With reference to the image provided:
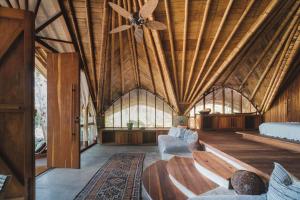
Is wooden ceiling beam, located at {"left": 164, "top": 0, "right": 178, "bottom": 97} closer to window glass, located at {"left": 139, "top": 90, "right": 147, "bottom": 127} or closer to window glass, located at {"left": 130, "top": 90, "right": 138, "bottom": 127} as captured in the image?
window glass, located at {"left": 139, "top": 90, "right": 147, "bottom": 127}

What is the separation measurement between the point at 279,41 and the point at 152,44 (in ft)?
14.3

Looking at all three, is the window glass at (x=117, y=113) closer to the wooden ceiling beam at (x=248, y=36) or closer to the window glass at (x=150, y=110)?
the window glass at (x=150, y=110)

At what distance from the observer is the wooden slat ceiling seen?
19.8 feet

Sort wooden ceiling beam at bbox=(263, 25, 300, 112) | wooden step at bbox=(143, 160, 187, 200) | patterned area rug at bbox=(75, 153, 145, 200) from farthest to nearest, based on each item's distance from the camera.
Answer: wooden ceiling beam at bbox=(263, 25, 300, 112), patterned area rug at bbox=(75, 153, 145, 200), wooden step at bbox=(143, 160, 187, 200)

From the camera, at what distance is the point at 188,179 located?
294cm

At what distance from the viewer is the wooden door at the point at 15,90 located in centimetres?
327

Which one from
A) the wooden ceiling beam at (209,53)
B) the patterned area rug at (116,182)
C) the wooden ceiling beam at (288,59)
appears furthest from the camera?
the wooden ceiling beam at (288,59)

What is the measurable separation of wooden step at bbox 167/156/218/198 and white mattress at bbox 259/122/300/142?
7.02 feet

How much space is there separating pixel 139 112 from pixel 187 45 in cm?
425

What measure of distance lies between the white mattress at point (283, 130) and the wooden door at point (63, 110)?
467 centimetres

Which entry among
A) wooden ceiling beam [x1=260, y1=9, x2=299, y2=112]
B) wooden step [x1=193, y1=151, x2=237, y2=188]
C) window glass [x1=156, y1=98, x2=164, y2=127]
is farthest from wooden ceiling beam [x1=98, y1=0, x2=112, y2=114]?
wooden ceiling beam [x1=260, y1=9, x2=299, y2=112]

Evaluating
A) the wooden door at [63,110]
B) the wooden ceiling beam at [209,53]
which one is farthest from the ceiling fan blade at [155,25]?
the wooden ceiling beam at [209,53]

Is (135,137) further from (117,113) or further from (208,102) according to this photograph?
(208,102)

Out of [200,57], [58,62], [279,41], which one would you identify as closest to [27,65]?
[58,62]
